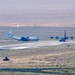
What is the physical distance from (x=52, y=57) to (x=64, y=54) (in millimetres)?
3561

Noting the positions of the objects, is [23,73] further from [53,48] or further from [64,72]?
[53,48]

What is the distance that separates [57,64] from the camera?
5253cm

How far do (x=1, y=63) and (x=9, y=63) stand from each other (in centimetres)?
77

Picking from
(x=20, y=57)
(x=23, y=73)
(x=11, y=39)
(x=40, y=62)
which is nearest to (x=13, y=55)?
(x=20, y=57)

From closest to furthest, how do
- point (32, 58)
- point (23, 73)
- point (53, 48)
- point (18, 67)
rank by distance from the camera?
point (23, 73), point (18, 67), point (32, 58), point (53, 48)

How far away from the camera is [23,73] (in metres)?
45.5

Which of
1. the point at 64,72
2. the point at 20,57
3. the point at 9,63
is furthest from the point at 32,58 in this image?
the point at 64,72

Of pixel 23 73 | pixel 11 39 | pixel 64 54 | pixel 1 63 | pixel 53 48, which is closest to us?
pixel 23 73

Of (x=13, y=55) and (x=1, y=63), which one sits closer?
(x=1, y=63)

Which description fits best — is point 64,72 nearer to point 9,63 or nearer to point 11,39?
point 9,63

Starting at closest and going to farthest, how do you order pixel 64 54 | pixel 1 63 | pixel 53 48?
pixel 1 63 → pixel 64 54 → pixel 53 48

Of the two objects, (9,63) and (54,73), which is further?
(9,63)

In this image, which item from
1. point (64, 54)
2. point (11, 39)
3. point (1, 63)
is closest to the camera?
point (1, 63)

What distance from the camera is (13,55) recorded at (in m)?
63.2
